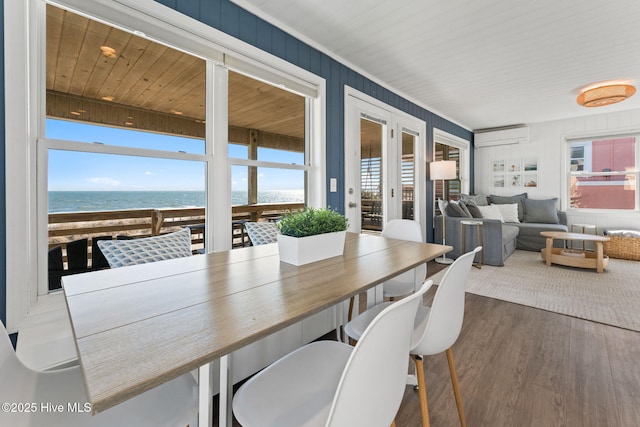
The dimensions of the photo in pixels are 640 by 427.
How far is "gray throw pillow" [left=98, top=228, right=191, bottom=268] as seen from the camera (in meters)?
1.35

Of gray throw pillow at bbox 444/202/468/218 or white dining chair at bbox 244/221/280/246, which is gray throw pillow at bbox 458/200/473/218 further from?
white dining chair at bbox 244/221/280/246

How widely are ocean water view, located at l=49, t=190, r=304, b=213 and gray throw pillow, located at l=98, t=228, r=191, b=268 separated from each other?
0.24m

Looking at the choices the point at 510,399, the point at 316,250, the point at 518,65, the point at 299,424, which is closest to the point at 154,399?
the point at 299,424

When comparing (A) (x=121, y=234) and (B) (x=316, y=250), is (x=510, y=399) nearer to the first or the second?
(B) (x=316, y=250)

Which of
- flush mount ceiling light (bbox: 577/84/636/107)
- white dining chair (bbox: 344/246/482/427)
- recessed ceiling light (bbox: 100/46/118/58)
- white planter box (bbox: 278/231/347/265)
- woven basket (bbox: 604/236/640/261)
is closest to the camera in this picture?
white dining chair (bbox: 344/246/482/427)

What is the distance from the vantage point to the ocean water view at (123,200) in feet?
4.66

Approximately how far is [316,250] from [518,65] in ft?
10.9

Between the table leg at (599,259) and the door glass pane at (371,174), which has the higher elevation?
the door glass pane at (371,174)

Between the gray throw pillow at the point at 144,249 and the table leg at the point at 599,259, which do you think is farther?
the table leg at the point at 599,259

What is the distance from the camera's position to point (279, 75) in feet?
7.56

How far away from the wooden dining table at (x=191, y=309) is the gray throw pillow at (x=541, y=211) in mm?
5478

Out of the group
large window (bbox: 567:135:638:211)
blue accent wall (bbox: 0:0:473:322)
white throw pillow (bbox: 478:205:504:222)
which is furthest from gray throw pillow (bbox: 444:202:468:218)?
large window (bbox: 567:135:638:211)

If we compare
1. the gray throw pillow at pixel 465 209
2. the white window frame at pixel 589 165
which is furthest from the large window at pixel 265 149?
the white window frame at pixel 589 165

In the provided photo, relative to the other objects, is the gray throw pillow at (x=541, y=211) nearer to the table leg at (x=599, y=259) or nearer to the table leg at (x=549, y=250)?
the table leg at (x=549, y=250)
